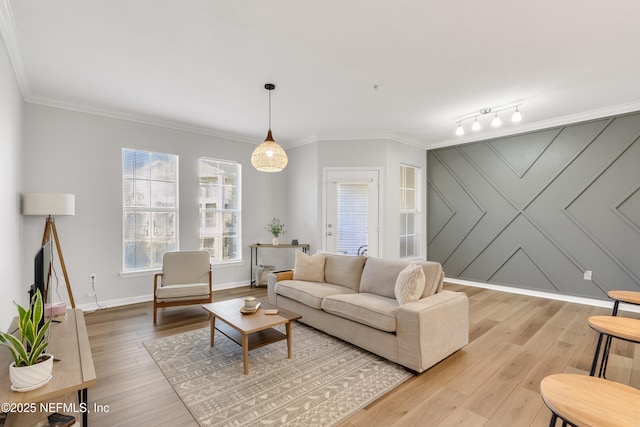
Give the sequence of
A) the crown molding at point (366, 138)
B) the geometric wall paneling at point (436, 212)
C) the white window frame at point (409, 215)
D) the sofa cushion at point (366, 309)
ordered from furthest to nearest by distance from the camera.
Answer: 1. the geometric wall paneling at point (436, 212)
2. the white window frame at point (409, 215)
3. the crown molding at point (366, 138)
4. the sofa cushion at point (366, 309)

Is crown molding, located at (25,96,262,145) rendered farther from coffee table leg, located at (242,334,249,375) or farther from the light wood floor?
coffee table leg, located at (242,334,249,375)

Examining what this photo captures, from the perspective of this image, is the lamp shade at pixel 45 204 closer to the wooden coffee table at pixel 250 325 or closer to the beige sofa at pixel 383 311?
the wooden coffee table at pixel 250 325

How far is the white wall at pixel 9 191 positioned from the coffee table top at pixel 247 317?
1.57 meters

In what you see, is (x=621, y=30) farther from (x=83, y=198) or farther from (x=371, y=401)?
(x=83, y=198)

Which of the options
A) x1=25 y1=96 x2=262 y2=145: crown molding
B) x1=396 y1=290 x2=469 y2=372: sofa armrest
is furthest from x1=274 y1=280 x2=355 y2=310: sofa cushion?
x1=25 y1=96 x2=262 y2=145: crown molding

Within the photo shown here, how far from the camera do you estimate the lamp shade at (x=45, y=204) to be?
321 cm

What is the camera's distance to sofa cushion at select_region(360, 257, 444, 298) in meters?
2.93

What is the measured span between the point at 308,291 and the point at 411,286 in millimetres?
1231

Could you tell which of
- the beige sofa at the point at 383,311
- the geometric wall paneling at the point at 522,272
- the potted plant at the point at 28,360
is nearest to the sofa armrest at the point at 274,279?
the beige sofa at the point at 383,311

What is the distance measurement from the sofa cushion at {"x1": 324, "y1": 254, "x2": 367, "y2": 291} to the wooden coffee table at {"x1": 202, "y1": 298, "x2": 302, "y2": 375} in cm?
104

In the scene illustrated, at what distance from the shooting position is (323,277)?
13.0ft

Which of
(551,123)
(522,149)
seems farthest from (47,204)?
(551,123)


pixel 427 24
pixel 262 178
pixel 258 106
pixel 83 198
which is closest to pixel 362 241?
pixel 262 178

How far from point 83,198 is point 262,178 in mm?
2813
